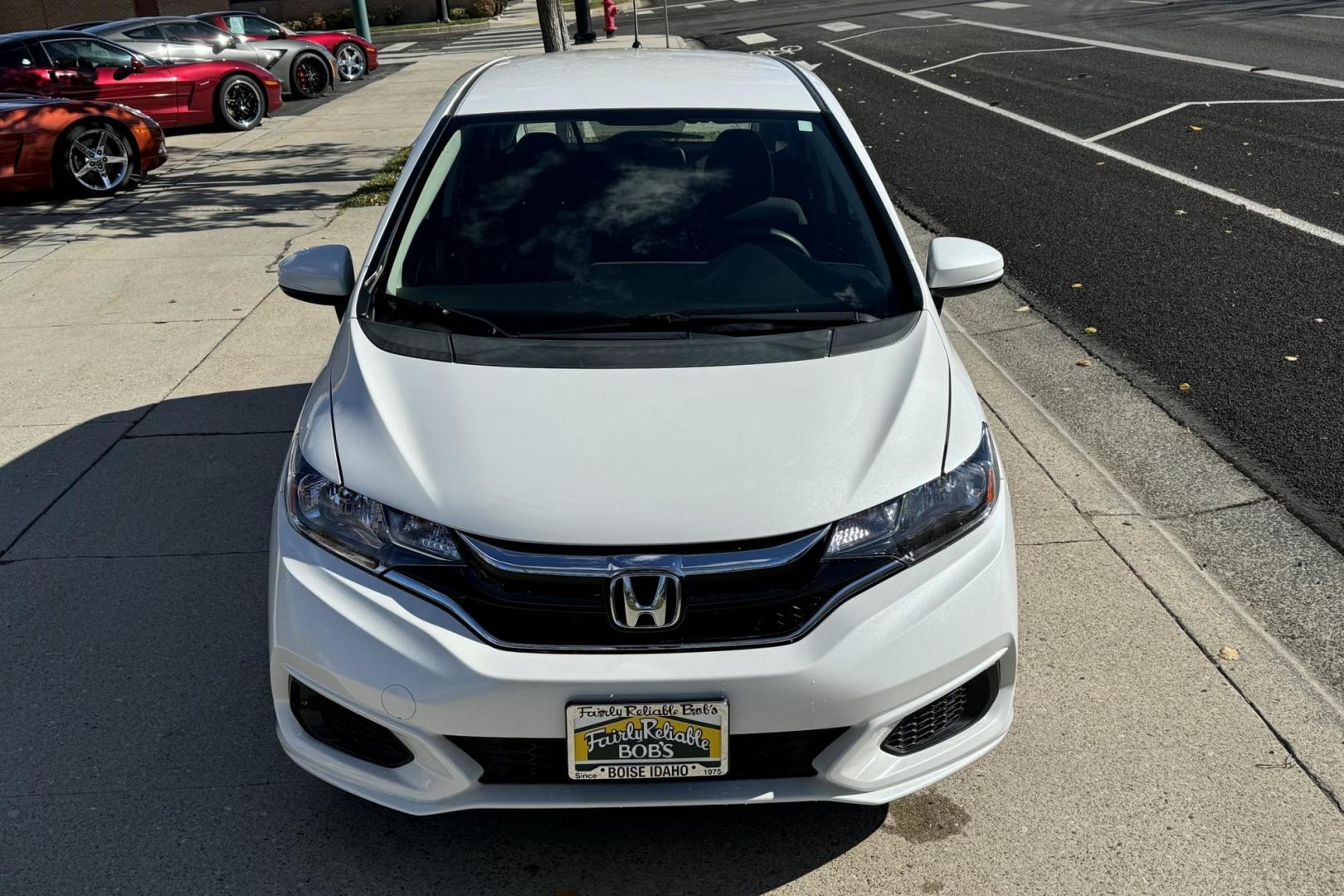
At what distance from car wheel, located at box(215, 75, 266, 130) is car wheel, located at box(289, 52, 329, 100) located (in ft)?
10.0

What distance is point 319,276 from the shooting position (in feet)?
13.6

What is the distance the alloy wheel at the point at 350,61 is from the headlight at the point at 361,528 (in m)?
21.2

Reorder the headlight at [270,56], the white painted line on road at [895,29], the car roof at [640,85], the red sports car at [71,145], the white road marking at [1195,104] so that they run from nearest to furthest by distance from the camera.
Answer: the car roof at [640,85] < the red sports car at [71,145] < the white road marking at [1195,104] < the headlight at [270,56] < the white painted line on road at [895,29]

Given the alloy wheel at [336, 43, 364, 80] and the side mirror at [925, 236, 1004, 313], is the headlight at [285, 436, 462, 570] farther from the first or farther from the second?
the alloy wheel at [336, 43, 364, 80]

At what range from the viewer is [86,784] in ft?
11.8

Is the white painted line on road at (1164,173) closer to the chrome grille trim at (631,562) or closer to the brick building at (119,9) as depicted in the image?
the chrome grille trim at (631,562)

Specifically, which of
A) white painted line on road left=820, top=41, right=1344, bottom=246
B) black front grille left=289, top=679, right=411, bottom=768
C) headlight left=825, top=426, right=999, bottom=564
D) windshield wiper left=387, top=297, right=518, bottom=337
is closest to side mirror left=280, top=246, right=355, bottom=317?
windshield wiper left=387, top=297, right=518, bottom=337

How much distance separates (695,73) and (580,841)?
2767 mm

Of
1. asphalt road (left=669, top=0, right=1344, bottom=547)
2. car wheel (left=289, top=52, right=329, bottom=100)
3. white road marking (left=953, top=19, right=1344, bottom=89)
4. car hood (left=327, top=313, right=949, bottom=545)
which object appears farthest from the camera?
car wheel (left=289, top=52, right=329, bottom=100)

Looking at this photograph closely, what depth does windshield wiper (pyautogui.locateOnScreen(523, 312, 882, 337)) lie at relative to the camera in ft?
12.0

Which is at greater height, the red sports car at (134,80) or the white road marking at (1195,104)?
the red sports car at (134,80)

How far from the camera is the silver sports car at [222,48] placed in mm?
18078

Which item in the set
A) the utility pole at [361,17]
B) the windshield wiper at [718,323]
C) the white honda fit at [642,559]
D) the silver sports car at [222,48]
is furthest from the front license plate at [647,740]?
the utility pole at [361,17]

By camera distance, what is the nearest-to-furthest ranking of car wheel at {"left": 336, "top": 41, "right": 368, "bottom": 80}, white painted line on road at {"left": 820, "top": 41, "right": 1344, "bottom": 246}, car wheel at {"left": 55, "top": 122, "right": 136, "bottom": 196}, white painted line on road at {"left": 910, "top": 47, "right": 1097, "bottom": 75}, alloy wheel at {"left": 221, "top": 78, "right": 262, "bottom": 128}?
white painted line on road at {"left": 820, "top": 41, "right": 1344, "bottom": 246}, car wheel at {"left": 55, "top": 122, "right": 136, "bottom": 196}, alloy wheel at {"left": 221, "top": 78, "right": 262, "bottom": 128}, white painted line on road at {"left": 910, "top": 47, "right": 1097, "bottom": 75}, car wheel at {"left": 336, "top": 41, "right": 368, "bottom": 80}
